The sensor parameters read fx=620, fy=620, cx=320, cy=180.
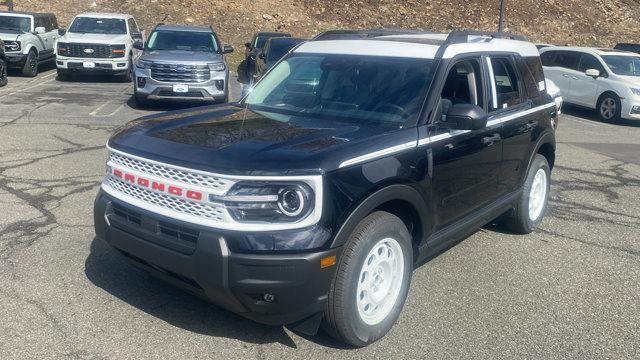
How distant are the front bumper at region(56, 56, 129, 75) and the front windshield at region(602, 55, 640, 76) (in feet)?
40.9

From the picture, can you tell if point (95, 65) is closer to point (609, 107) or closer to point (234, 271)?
point (609, 107)

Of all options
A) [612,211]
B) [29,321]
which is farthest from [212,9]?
[29,321]

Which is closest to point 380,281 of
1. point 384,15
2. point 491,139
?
point 491,139

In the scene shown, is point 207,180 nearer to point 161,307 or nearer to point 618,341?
point 161,307

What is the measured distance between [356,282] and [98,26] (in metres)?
16.0

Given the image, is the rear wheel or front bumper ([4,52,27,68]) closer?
the rear wheel

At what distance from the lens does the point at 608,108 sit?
15.2 m

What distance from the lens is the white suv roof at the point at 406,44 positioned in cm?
476

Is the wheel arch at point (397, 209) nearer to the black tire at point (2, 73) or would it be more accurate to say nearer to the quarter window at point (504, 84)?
the quarter window at point (504, 84)

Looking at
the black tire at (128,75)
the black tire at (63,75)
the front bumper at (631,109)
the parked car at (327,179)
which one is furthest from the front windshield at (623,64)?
the black tire at (63,75)

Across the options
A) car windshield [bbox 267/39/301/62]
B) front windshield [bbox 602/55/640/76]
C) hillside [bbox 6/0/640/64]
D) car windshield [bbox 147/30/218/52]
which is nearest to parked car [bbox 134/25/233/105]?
car windshield [bbox 147/30/218/52]

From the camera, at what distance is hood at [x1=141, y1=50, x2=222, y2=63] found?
12633 mm

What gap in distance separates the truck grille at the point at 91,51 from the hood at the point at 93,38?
4.2 inches

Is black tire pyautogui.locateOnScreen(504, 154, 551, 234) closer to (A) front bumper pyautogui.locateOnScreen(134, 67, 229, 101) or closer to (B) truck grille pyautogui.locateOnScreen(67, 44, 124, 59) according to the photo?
(A) front bumper pyautogui.locateOnScreen(134, 67, 229, 101)
